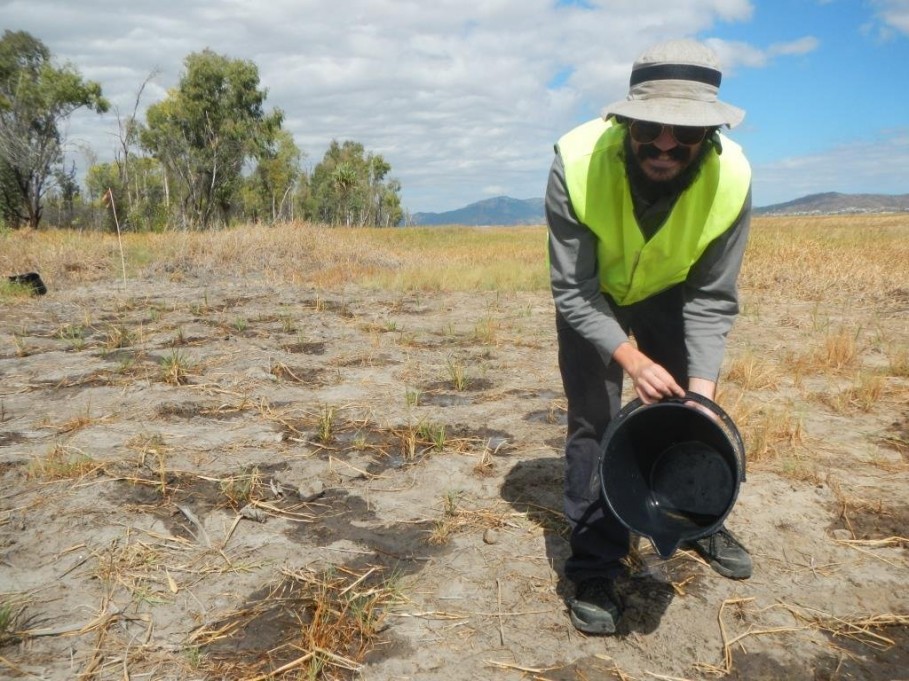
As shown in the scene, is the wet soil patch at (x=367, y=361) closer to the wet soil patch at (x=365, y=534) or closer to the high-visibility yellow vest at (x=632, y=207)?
the wet soil patch at (x=365, y=534)

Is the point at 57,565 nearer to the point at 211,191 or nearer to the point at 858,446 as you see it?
the point at 858,446

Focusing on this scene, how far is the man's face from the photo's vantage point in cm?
163

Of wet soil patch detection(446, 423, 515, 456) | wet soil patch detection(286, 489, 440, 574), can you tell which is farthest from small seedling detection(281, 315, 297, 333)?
wet soil patch detection(286, 489, 440, 574)

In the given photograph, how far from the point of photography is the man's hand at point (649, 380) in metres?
1.69

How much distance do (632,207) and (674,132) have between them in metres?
0.25

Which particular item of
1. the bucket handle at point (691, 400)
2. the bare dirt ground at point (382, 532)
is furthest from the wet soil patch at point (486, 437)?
the bucket handle at point (691, 400)

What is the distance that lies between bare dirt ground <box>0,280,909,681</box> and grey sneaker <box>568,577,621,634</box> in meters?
0.04

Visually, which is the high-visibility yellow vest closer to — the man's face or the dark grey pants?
the man's face

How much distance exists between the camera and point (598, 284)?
1954 millimetres

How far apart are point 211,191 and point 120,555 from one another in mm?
25175

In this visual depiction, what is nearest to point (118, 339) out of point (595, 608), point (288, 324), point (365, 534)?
point (288, 324)

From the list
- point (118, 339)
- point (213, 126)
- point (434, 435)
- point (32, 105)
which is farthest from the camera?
point (213, 126)

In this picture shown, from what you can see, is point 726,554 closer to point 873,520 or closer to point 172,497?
point 873,520

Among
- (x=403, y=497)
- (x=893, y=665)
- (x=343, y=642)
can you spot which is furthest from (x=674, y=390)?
(x=403, y=497)
